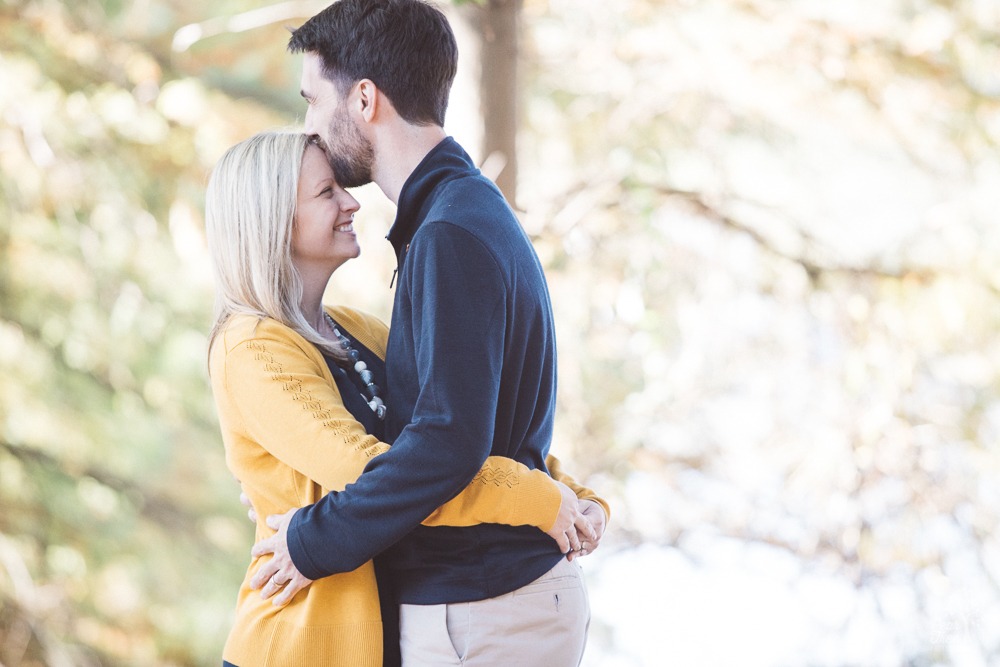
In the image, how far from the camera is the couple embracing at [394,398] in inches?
60.9

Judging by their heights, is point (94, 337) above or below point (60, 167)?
below

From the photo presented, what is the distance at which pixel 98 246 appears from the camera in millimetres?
5055

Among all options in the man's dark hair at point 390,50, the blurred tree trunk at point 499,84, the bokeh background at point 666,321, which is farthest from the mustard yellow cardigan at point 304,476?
the bokeh background at point 666,321

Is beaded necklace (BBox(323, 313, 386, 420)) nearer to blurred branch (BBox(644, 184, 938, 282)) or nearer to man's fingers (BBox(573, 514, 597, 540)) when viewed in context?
man's fingers (BBox(573, 514, 597, 540))

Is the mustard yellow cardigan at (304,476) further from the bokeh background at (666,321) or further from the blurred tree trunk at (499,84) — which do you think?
the bokeh background at (666,321)

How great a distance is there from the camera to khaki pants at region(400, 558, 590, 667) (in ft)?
5.38

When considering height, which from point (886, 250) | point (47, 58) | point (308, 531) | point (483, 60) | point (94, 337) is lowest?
point (94, 337)

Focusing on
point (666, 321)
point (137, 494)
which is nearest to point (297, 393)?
point (666, 321)

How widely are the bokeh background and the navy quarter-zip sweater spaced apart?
7.95ft

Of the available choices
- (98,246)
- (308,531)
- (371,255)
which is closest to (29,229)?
(98,246)

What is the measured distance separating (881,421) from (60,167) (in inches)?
155

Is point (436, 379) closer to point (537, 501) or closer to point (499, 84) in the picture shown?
point (537, 501)

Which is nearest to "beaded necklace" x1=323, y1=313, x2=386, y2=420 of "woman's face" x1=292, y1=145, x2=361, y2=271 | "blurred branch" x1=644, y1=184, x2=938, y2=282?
"woman's face" x1=292, y1=145, x2=361, y2=271

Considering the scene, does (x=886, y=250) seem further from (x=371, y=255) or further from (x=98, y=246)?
(x=98, y=246)
